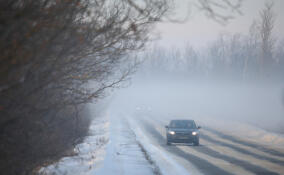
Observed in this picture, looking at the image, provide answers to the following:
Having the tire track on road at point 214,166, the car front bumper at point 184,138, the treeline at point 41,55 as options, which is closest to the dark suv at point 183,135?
the car front bumper at point 184,138

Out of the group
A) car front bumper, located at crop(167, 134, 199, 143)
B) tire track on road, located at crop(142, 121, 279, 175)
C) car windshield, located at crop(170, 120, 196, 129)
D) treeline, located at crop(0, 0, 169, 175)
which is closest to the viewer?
treeline, located at crop(0, 0, 169, 175)

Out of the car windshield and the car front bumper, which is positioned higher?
the car windshield

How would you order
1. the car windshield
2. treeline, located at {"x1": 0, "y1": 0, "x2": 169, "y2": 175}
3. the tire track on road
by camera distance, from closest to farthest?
1. treeline, located at {"x1": 0, "y1": 0, "x2": 169, "y2": 175}
2. the tire track on road
3. the car windshield

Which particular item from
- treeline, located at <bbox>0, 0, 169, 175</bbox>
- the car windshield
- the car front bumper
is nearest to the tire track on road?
the car front bumper

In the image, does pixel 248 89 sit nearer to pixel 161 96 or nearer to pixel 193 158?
pixel 161 96

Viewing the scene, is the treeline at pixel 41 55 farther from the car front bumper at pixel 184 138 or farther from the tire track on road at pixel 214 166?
the car front bumper at pixel 184 138

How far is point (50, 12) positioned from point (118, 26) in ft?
8.12

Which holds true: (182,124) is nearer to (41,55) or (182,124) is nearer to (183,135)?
(183,135)

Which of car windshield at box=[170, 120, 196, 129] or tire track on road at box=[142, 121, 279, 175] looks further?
car windshield at box=[170, 120, 196, 129]

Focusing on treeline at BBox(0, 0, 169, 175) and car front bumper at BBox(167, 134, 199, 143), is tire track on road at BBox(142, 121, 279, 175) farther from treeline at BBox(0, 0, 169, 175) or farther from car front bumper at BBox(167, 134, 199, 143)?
treeline at BBox(0, 0, 169, 175)

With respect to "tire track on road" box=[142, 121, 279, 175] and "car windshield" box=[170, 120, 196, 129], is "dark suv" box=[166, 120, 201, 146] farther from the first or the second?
"tire track on road" box=[142, 121, 279, 175]

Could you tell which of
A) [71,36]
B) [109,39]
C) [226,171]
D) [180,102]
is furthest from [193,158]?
[180,102]

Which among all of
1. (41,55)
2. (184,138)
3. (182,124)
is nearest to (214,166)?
(184,138)

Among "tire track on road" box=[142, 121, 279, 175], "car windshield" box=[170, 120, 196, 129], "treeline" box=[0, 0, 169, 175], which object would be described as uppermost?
"treeline" box=[0, 0, 169, 175]
